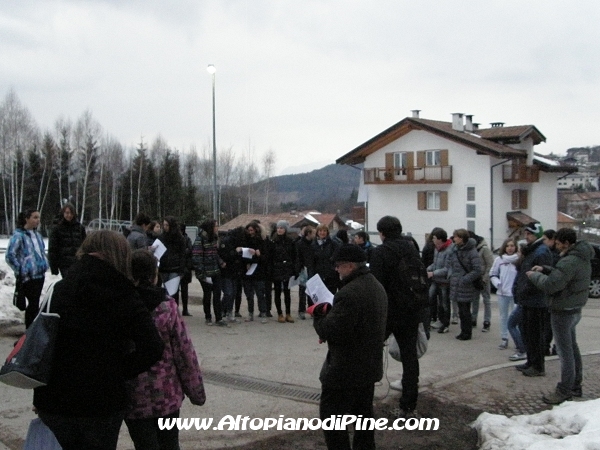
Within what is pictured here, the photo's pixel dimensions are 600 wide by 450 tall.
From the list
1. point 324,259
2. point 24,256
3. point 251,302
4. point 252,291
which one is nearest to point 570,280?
point 324,259

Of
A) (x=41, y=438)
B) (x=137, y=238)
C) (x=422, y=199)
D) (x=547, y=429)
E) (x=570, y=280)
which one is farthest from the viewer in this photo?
(x=422, y=199)

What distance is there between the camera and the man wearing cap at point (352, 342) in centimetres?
436

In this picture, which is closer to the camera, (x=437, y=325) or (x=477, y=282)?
(x=477, y=282)

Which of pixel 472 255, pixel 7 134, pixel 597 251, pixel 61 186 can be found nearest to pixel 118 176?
pixel 61 186

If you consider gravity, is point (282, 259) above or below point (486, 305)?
above

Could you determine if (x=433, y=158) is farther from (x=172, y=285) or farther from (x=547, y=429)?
(x=547, y=429)

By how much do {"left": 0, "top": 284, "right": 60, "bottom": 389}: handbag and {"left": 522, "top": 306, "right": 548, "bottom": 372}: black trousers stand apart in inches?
231

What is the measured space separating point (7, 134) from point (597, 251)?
48957 mm

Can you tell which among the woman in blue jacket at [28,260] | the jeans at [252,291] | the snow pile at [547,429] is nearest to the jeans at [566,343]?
the snow pile at [547,429]

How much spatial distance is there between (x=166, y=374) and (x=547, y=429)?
3.38 m

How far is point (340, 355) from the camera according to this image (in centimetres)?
441

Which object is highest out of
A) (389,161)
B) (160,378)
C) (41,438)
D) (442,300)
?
(389,161)

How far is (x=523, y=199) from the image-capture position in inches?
1756

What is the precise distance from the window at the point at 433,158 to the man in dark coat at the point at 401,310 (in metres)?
39.2
